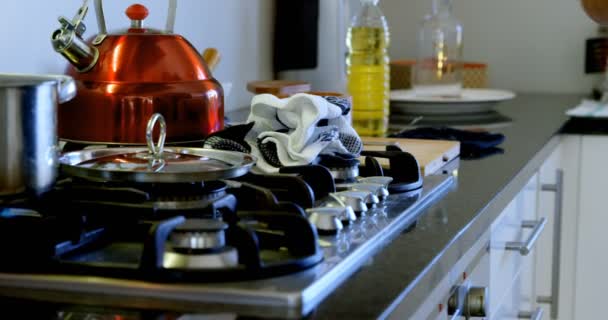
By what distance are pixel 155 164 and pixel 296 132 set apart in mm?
289

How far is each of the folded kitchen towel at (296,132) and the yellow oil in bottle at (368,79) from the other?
0.59 metres

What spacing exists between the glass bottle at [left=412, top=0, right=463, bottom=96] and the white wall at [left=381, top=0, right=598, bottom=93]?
32 cm

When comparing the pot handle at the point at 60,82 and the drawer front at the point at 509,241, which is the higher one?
the pot handle at the point at 60,82

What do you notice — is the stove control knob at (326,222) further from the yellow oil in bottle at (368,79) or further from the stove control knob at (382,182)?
the yellow oil in bottle at (368,79)

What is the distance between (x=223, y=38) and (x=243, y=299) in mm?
1320

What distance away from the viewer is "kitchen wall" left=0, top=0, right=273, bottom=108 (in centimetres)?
126

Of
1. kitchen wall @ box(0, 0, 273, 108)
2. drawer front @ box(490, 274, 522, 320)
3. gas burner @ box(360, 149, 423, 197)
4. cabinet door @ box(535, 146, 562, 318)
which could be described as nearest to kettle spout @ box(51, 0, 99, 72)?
kitchen wall @ box(0, 0, 273, 108)

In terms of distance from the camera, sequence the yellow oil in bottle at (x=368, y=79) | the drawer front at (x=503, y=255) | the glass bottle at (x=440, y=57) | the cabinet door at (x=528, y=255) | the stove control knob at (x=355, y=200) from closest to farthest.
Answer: the stove control knob at (x=355, y=200) → the drawer front at (x=503, y=255) → the cabinet door at (x=528, y=255) → the yellow oil in bottle at (x=368, y=79) → the glass bottle at (x=440, y=57)

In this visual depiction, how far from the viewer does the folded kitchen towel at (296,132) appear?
1.14m

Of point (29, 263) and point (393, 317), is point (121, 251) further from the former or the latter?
point (393, 317)

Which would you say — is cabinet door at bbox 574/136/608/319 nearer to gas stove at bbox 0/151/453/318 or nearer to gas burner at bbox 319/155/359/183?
gas burner at bbox 319/155/359/183

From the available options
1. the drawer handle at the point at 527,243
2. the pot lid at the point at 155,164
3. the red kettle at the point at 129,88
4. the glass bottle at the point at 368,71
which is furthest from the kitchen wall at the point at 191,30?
the drawer handle at the point at 527,243

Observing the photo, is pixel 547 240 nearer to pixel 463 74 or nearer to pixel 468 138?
pixel 468 138

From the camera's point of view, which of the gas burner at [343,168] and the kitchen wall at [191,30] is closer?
the gas burner at [343,168]
